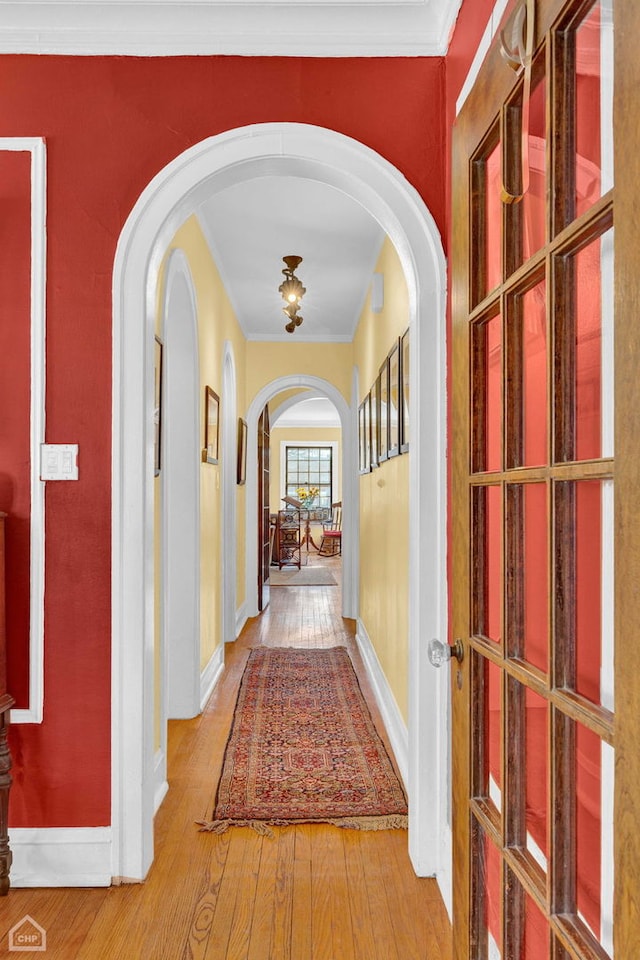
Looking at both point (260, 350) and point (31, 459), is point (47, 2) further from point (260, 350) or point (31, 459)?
point (260, 350)

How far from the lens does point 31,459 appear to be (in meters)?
2.25

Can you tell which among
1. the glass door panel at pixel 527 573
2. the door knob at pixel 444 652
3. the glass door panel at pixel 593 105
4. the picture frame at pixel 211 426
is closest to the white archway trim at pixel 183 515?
the picture frame at pixel 211 426

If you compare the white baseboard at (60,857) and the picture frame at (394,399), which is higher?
the picture frame at (394,399)

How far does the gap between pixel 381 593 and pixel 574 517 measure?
3330 mm

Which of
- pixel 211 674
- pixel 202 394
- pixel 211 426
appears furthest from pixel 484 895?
pixel 211 426

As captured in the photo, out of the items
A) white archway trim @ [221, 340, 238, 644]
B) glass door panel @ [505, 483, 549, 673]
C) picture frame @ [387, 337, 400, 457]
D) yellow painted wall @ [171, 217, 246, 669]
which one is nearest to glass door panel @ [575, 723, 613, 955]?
glass door panel @ [505, 483, 549, 673]

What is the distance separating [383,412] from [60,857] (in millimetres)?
2712

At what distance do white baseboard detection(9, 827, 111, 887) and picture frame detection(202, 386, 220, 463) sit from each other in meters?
2.29

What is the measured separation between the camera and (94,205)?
2.29m

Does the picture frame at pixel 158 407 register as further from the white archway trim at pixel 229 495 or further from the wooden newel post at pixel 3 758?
the white archway trim at pixel 229 495

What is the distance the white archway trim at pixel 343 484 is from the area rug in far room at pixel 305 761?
6.75ft

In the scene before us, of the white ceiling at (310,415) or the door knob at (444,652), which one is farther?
the white ceiling at (310,415)

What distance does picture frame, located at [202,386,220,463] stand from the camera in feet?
13.7

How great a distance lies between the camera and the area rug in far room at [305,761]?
2.68m
